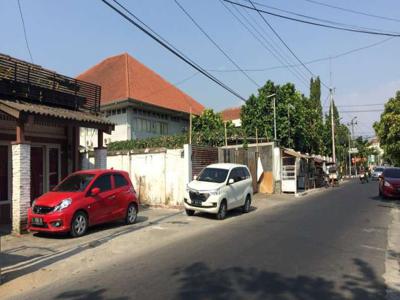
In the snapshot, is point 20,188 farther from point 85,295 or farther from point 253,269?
point 253,269

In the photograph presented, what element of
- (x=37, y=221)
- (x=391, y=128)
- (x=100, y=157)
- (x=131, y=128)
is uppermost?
(x=131, y=128)

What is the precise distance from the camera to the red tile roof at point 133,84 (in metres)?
32.0

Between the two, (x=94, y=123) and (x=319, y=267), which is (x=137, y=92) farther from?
(x=319, y=267)

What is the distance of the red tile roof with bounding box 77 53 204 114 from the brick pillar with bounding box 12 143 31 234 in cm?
1710

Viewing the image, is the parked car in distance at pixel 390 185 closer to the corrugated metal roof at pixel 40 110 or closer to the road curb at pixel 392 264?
the road curb at pixel 392 264

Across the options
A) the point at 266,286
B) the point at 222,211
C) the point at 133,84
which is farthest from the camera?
the point at 133,84

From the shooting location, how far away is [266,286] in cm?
707

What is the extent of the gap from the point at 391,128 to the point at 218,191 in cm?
1066

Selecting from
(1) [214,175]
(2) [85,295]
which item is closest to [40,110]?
(1) [214,175]

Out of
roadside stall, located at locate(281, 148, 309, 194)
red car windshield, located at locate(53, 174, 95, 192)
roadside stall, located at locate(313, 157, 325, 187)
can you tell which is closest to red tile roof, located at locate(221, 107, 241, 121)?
roadside stall, located at locate(313, 157, 325, 187)

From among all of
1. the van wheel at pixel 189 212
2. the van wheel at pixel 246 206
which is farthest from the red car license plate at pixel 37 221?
the van wheel at pixel 246 206

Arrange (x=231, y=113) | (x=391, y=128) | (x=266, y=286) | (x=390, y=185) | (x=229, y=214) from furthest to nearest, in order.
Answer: (x=231, y=113) < (x=390, y=185) < (x=391, y=128) < (x=229, y=214) < (x=266, y=286)

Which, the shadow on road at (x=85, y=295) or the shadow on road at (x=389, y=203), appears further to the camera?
the shadow on road at (x=389, y=203)

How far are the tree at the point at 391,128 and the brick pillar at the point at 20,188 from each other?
16.7 m
